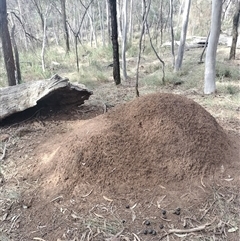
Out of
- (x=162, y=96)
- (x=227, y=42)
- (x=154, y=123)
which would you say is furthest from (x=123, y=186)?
(x=227, y=42)

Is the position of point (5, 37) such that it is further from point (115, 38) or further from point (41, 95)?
point (115, 38)

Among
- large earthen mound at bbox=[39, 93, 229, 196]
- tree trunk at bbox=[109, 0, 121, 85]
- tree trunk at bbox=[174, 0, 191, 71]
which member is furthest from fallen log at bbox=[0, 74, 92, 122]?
tree trunk at bbox=[174, 0, 191, 71]

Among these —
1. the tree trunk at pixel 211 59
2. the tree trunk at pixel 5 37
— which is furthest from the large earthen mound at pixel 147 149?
the tree trunk at pixel 5 37

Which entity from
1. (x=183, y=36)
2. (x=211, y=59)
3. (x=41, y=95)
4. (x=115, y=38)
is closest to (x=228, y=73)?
(x=211, y=59)

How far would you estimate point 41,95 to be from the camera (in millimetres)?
3801

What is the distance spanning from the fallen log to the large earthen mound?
1.19 metres

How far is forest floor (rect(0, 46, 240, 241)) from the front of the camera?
202 cm

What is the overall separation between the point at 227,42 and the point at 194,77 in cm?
595

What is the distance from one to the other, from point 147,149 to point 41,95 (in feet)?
6.37

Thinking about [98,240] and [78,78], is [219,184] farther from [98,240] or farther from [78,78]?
[78,78]

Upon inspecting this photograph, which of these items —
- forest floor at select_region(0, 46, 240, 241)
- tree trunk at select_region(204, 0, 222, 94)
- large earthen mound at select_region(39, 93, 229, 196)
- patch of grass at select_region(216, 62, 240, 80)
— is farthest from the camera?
patch of grass at select_region(216, 62, 240, 80)

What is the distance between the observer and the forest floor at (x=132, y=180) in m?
2.02

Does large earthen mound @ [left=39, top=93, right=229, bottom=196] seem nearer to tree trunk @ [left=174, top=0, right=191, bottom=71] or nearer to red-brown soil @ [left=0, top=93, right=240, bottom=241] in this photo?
red-brown soil @ [left=0, top=93, right=240, bottom=241]

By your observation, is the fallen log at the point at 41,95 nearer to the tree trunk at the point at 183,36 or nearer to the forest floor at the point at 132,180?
the forest floor at the point at 132,180
